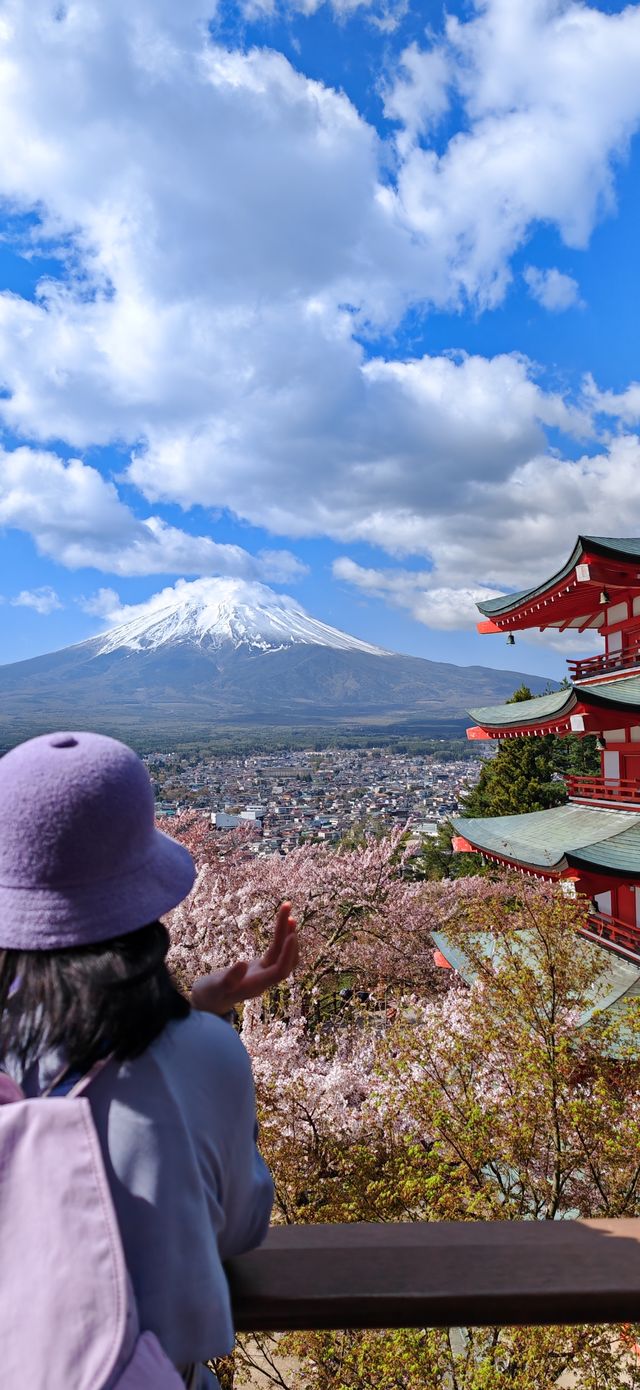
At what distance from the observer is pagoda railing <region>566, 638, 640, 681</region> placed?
8836 mm

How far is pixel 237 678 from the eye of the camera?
436 feet

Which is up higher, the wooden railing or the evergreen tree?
the wooden railing

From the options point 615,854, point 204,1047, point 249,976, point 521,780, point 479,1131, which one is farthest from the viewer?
point 521,780

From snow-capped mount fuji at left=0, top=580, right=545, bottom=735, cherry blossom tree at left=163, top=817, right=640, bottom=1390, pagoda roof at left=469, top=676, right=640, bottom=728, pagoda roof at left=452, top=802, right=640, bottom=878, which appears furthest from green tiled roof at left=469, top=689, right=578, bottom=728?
snow-capped mount fuji at left=0, top=580, right=545, bottom=735

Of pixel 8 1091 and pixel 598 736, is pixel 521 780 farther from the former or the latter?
pixel 8 1091

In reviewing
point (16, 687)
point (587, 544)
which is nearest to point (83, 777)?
point (587, 544)

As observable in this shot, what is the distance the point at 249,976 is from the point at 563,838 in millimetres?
9000

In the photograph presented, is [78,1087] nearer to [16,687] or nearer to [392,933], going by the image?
[392,933]

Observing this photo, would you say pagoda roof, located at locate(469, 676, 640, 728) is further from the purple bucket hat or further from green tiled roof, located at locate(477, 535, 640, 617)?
the purple bucket hat

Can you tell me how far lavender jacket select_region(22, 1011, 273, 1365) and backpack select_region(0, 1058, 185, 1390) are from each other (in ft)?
0.13

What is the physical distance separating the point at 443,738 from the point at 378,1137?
247ft

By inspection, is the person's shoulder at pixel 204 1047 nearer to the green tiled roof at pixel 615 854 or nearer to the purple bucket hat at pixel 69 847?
the purple bucket hat at pixel 69 847

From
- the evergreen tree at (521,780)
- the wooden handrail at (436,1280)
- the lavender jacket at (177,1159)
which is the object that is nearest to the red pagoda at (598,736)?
the wooden handrail at (436,1280)

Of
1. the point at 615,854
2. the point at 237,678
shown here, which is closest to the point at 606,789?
the point at 615,854
